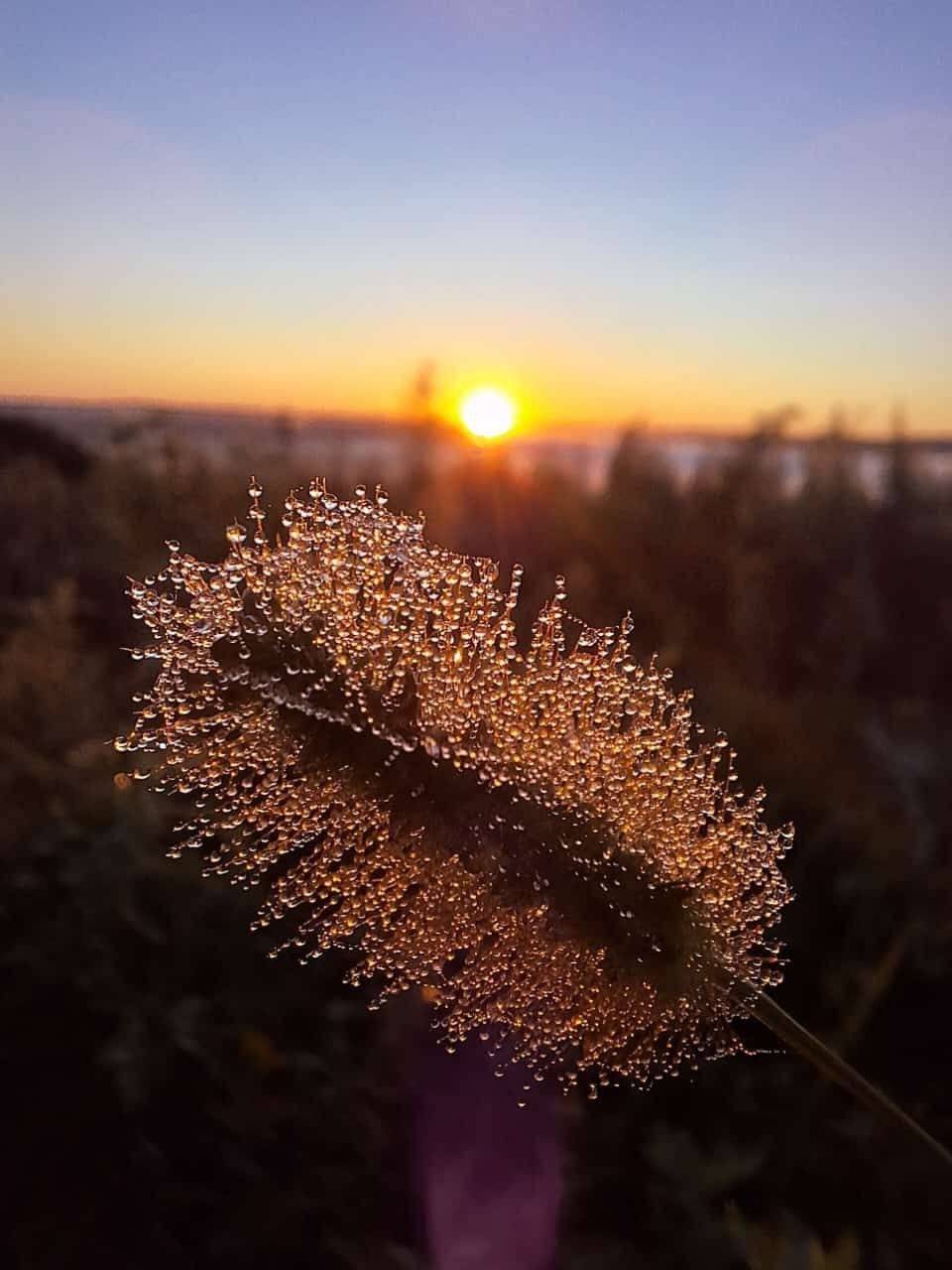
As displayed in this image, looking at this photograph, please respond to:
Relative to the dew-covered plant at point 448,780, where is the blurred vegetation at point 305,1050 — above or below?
below

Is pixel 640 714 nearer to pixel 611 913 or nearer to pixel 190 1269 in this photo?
pixel 611 913

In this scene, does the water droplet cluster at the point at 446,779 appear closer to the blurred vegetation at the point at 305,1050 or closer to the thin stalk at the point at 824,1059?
the thin stalk at the point at 824,1059

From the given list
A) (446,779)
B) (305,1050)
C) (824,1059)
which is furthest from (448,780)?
(305,1050)

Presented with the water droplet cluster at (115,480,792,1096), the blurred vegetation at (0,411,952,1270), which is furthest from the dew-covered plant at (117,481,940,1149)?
the blurred vegetation at (0,411,952,1270)

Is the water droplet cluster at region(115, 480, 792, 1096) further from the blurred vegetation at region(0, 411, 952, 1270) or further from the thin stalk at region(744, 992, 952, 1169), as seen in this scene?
the blurred vegetation at region(0, 411, 952, 1270)

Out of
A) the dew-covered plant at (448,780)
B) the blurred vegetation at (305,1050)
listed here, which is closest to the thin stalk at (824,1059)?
the dew-covered plant at (448,780)
